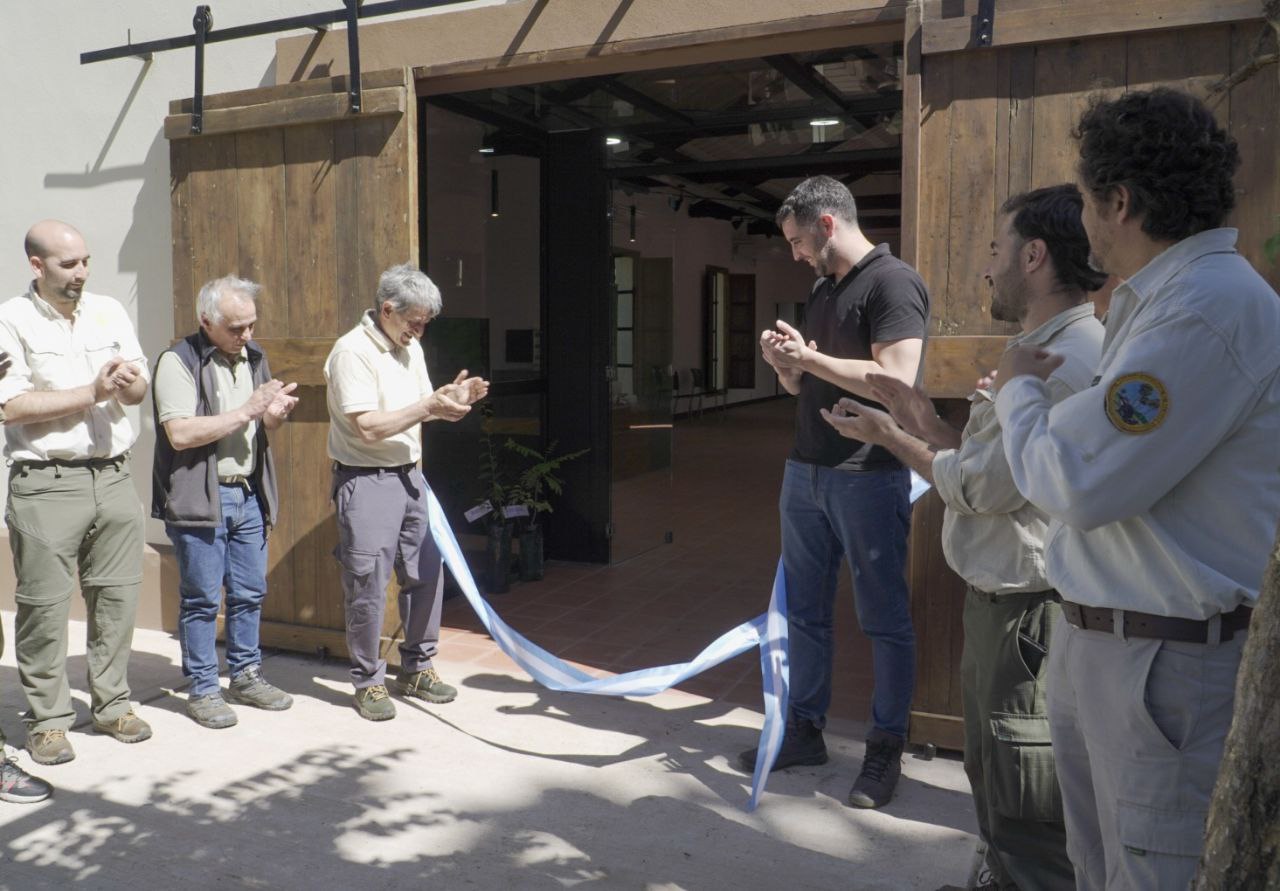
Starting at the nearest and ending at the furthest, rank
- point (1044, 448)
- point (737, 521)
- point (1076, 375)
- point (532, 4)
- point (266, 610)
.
A: point (1044, 448)
point (1076, 375)
point (532, 4)
point (266, 610)
point (737, 521)

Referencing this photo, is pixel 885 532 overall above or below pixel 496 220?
below

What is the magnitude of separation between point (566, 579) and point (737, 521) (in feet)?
8.66

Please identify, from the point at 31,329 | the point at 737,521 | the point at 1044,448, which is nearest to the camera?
the point at 1044,448

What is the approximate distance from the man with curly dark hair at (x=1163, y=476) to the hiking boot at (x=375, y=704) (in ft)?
10.7

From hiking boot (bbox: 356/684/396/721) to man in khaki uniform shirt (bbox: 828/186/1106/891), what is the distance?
2600 millimetres

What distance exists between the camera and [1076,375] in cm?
→ 231

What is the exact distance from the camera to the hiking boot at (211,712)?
14.7 ft

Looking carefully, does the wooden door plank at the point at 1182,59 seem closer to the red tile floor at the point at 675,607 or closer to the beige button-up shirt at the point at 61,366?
the red tile floor at the point at 675,607

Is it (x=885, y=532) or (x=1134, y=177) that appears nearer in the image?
(x=1134, y=177)

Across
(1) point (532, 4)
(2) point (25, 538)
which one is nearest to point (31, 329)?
(2) point (25, 538)

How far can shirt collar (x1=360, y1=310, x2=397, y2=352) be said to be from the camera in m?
4.54

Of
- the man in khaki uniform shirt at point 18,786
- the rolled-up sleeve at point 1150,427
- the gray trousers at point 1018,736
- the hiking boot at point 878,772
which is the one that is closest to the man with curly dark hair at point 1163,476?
the rolled-up sleeve at point 1150,427

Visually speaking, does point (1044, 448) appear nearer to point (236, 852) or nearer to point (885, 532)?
point (885, 532)

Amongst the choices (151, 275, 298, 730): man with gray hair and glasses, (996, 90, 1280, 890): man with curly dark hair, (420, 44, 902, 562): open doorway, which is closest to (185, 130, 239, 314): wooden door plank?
(151, 275, 298, 730): man with gray hair and glasses
